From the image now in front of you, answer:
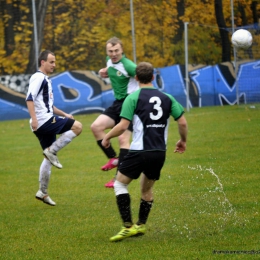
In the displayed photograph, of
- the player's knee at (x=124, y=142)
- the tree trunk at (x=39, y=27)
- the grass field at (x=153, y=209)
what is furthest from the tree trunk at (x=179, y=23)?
the player's knee at (x=124, y=142)

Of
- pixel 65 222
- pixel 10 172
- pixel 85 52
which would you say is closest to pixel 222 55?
pixel 85 52

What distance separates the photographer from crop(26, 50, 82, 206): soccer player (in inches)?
347

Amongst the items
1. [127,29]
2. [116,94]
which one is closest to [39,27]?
[127,29]

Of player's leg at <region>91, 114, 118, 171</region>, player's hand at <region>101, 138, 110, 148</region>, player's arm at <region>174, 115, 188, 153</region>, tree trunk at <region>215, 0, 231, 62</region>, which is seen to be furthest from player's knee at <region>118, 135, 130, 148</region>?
tree trunk at <region>215, 0, 231, 62</region>

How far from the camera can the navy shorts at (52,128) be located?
8.91 metres

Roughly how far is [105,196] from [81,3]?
18.9m

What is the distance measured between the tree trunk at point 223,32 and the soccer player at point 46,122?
19.3 metres

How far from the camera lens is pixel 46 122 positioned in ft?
29.1

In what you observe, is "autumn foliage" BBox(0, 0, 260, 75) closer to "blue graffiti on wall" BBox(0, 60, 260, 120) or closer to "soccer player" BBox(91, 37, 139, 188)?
"blue graffiti on wall" BBox(0, 60, 260, 120)

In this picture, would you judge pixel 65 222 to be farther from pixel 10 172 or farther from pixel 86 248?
pixel 10 172

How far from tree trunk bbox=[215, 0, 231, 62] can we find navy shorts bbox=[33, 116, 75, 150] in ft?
63.2

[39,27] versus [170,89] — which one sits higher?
[39,27]

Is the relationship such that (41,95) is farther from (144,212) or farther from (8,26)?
(8,26)

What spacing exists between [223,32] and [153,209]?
20.3 meters
